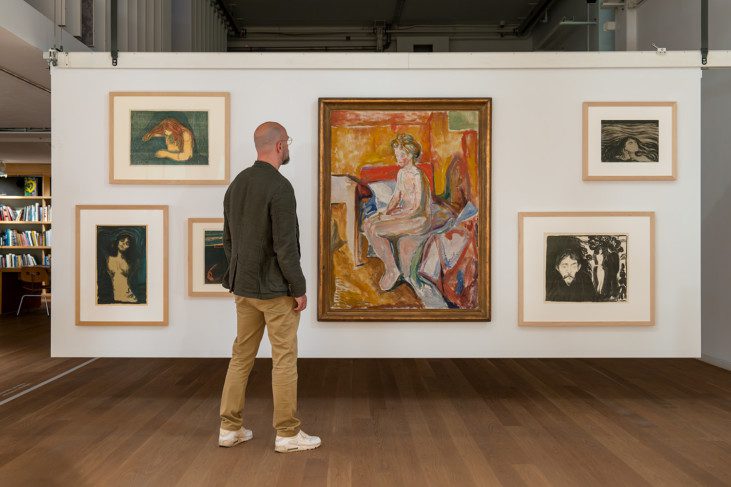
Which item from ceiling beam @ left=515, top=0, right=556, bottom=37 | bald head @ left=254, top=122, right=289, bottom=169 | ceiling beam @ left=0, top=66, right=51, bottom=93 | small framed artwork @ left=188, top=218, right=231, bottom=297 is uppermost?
ceiling beam @ left=515, top=0, right=556, bottom=37

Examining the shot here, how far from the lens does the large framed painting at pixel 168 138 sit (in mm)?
4785

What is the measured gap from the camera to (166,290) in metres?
4.82

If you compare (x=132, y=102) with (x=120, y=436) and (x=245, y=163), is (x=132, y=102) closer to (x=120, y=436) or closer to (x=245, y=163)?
(x=245, y=163)

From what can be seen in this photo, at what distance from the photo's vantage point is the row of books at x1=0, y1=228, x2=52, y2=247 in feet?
45.8

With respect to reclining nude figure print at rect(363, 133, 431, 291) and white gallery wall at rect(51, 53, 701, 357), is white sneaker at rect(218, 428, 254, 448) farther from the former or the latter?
A: reclining nude figure print at rect(363, 133, 431, 291)

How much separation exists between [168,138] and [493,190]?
261 cm

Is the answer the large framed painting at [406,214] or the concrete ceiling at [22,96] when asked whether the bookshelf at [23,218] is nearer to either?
the concrete ceiling at [22,96]

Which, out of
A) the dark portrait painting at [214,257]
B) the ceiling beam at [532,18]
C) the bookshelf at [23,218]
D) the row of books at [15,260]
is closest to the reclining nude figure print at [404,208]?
the dark portrait painting at [214,257]

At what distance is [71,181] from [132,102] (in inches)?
31.0

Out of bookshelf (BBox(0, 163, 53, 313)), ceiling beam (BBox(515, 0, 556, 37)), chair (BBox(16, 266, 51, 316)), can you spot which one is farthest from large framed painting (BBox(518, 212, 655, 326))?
bookshelf (BBox(0, 163, 53, 313))

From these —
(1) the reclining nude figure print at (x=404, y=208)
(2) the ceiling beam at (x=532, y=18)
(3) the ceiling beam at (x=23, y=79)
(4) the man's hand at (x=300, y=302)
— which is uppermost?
(2) the ceiling beam at (x=532, y=18)

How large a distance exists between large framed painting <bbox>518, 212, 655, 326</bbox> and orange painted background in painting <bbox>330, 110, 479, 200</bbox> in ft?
2.18

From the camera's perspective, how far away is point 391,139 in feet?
15.9

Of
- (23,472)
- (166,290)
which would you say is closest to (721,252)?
(166,290)
